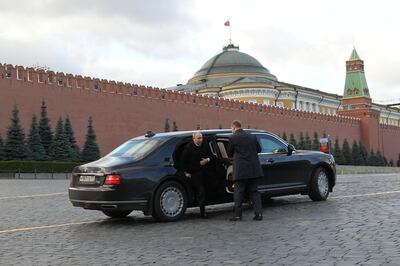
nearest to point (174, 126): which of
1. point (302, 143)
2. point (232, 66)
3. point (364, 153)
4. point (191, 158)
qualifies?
point (302, 143)

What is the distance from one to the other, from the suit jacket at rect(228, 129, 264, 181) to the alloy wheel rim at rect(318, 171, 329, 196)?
2583mm

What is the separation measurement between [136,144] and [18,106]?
22.0 m

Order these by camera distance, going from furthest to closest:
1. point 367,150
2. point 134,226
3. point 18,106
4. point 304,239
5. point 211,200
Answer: point 367,150, point 18,106, point 211,200, point 134,226, point 304,239

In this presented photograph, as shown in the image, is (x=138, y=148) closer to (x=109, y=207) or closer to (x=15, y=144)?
(x=109, y=207)

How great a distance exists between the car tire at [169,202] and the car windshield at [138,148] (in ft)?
1.90

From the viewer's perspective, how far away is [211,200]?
8797mm

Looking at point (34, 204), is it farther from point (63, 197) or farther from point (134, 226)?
point (134, 226)

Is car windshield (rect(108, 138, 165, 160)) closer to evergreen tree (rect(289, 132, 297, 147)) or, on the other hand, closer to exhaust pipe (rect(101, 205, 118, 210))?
exhaust pipe (rect(101, 205, 118, 210))

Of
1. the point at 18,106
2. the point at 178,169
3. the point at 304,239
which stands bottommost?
the point at 304,239

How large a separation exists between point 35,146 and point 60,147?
4.81 feet

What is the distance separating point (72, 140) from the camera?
102ft

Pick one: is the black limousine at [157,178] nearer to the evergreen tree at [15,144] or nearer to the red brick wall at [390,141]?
the evergreen tree at [15,144]

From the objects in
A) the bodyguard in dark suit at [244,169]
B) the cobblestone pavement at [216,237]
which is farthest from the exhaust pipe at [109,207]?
the bodyguard in dark suit at [244,169]

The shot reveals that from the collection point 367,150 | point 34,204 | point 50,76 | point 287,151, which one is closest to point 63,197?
point 34,204
